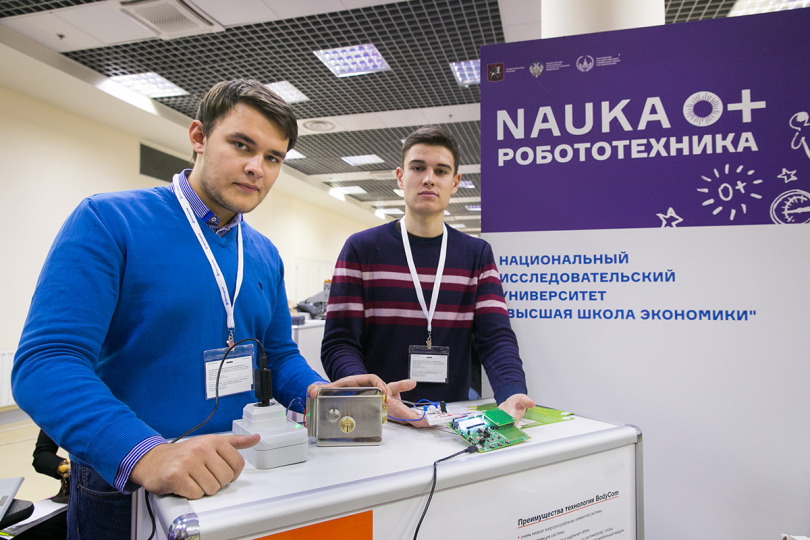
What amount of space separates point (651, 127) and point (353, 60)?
3305 mm

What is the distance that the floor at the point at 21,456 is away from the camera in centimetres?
286

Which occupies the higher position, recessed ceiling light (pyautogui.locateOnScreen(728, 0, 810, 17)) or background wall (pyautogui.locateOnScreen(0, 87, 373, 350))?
recessed ceiling light (pyautogui.locateOnScreen(728, 0, 810, 17))

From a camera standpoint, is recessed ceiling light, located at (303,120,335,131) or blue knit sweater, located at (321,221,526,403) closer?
blue knit sweater, located at (321,221,526,403)

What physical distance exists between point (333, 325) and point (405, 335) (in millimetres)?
229

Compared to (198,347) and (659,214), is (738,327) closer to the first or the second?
(659,214)

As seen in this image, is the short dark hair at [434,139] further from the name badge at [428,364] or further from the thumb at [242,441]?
the thumb at [242,441]

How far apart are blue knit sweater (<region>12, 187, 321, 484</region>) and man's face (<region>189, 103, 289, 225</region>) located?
0.10 m

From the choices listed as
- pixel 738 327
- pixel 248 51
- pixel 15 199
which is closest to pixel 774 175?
pixel 738 327

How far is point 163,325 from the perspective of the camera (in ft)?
3.15

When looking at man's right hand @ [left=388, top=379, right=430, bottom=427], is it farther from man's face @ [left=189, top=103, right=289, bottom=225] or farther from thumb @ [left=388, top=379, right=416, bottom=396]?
man's face @ [left=189, top=103, right=289, bottom=225]

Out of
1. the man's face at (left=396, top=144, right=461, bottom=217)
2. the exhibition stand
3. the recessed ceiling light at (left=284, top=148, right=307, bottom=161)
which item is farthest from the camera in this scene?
the recessed ceiling light at (left=284, top=148, right=307, bottom=161)

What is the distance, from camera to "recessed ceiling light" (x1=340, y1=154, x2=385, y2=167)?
7.13 m

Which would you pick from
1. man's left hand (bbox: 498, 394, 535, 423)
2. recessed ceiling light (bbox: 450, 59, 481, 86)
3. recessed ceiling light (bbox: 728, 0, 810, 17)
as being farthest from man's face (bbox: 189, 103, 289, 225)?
recessed ceiling light (bbox: 728, 0, 810, 17)

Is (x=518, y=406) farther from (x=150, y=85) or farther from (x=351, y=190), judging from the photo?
(x=351, y=190)
